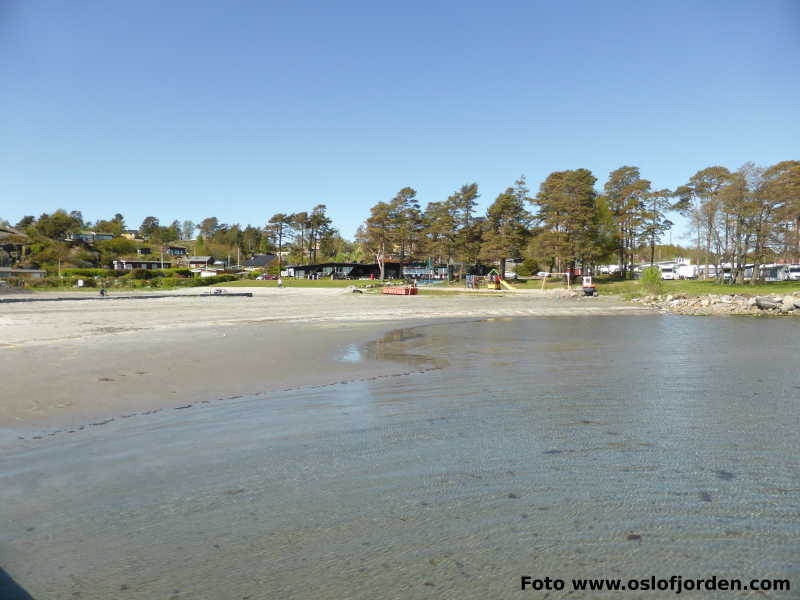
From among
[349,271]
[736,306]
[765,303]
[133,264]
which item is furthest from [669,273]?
[133,264]

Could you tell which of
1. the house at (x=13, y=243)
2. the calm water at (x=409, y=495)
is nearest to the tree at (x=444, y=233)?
the calm water at (x=409, y=495)

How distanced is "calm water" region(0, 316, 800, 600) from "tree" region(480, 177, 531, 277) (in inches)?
2403

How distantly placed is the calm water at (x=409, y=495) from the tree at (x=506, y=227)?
6104cm

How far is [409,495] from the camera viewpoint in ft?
14.2

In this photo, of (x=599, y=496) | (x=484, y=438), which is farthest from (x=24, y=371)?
(x=599, y=496)

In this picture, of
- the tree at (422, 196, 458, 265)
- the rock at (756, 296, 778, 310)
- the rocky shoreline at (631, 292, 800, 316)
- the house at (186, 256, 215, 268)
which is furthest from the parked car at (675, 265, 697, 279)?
the house at (186, 256, 215, 268)

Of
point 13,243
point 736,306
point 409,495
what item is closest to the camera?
point 409,495

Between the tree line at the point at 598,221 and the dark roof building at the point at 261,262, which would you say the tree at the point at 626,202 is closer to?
the tree line at the point at 598,221

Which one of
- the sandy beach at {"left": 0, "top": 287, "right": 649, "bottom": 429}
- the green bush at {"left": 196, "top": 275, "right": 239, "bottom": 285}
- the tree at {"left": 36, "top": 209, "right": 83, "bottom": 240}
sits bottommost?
the sandy beach at {"left": 0, "top": 287, "right": 649, "bottom": 429}

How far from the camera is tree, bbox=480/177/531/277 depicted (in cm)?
6838

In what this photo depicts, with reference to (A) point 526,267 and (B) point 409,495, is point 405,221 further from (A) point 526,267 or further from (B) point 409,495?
(B) point 409,495

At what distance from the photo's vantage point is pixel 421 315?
26609 mm

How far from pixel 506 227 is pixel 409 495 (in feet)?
221

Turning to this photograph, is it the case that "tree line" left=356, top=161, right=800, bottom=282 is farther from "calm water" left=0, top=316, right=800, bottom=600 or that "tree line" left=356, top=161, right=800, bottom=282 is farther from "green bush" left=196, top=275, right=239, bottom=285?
"calm water" left=0, top=316, right=800, bottom=600
